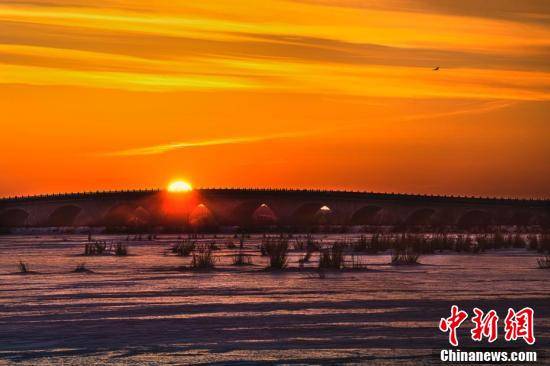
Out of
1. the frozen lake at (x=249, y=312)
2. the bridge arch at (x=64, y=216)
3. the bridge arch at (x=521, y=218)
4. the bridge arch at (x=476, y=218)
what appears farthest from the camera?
the bridge arch at (x=64, y=216)

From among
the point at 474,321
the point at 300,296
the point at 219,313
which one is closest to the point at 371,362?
the point at 474,321

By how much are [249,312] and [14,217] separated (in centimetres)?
13630

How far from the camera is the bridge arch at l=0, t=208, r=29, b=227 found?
141 metres

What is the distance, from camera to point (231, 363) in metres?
11.3

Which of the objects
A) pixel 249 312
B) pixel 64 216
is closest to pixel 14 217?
pixel 64 216

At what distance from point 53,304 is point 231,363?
22.9 feet

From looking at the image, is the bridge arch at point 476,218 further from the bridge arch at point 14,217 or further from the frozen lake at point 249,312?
the frozen lake at point 249,312

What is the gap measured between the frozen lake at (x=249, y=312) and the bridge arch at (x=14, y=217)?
11764 cm

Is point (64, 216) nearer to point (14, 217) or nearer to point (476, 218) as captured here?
point (14, 217)

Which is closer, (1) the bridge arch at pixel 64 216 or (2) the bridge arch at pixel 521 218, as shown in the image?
(2) the bridge arch at pixel 521 218

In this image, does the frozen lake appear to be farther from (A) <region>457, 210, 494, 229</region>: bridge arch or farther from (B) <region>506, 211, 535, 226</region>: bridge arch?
(B) <region>506, 211, 535, 226</region>: bridge arch

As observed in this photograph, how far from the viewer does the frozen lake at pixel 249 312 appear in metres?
12.0

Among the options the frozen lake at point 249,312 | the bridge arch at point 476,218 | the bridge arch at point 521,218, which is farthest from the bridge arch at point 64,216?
the frozen lake at point 249,312

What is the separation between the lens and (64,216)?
5620 inches
